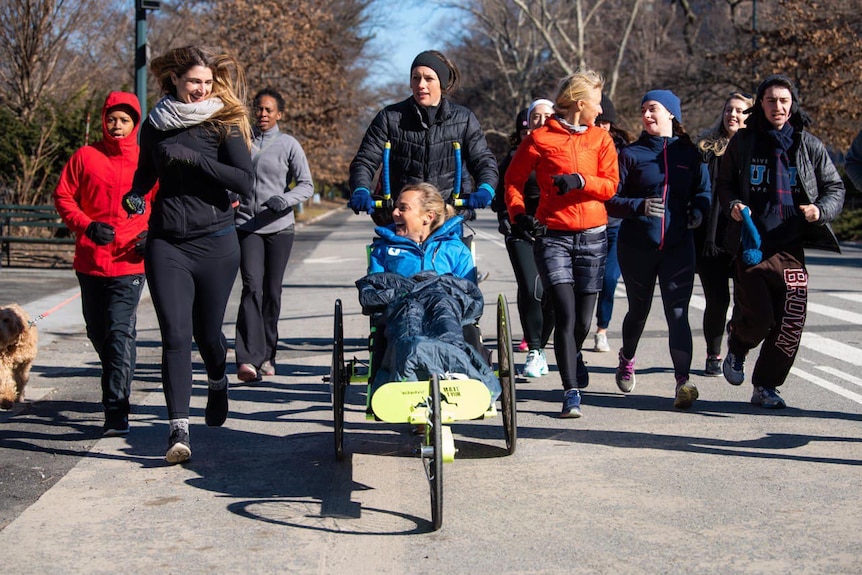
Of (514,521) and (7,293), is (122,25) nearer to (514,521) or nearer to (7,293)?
(7,293)

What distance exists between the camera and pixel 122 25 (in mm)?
29844

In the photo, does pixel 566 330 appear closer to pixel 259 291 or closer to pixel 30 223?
pixel 259 291

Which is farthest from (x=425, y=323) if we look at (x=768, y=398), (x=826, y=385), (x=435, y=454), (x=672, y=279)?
(x=826, y=385)

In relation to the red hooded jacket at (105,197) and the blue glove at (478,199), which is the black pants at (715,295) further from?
the red hooded jacket at (105,197)

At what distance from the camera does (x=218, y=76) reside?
6.23 m

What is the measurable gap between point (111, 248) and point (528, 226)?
7.81 feet

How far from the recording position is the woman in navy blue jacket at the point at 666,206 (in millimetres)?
7547

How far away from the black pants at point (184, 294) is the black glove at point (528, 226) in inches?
67.1

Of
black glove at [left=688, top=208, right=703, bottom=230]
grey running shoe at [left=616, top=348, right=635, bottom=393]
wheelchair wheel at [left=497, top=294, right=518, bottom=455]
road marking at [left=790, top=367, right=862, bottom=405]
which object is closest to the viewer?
wheelchair wheel at [left=497, top=294, right=518, bottom=455]

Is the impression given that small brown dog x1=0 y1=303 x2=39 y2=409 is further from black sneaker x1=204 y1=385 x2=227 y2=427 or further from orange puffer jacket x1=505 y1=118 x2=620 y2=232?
orange puffer jacket x1=505 y1=118 x2=620 y2=232

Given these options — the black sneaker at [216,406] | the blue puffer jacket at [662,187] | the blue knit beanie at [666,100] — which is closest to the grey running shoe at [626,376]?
the blue puffer jacket at [662,187]

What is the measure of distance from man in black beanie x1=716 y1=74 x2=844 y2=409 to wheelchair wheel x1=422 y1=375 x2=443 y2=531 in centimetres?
295

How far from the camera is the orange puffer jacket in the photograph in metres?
7.17

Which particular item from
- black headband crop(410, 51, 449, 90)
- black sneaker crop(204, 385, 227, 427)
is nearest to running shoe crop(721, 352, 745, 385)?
black headband crop(410, 51, 449, 90)
